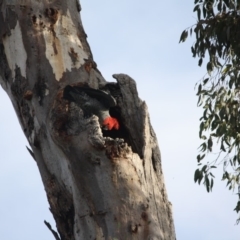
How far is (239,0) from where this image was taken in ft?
24.9

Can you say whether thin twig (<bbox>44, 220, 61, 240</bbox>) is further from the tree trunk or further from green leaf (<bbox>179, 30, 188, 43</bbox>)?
green leaf (<bbox>179, 30, 188, 43</bbox>)

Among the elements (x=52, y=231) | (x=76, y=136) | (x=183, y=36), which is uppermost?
(x=183, y=36)

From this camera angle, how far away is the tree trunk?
3109 mm

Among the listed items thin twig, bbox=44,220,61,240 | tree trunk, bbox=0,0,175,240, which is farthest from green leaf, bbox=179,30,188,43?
thin twig, bbox=44,220,61,240

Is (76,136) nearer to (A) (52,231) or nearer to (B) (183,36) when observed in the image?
(A) (52,231)

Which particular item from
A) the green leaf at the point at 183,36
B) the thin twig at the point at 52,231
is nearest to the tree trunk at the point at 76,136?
the thin twig at the point at 52,231

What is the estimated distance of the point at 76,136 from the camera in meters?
3.23

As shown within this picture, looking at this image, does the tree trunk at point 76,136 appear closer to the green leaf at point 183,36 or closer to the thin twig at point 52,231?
the thin twig at point 52,231

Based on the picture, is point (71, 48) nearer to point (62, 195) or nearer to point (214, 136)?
point (62, 195)

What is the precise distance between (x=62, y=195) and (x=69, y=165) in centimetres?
16

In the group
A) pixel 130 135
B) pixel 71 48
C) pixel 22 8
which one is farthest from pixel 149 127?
pixel 22 8

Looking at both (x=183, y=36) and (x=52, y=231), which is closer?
(x=52, y=231)

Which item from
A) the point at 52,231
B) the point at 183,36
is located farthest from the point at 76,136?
the point at 183,36

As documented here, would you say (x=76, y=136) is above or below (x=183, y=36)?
below
